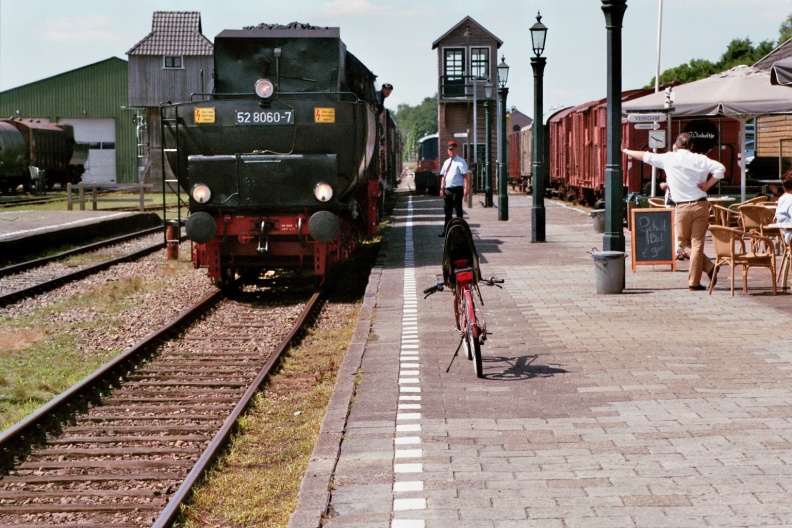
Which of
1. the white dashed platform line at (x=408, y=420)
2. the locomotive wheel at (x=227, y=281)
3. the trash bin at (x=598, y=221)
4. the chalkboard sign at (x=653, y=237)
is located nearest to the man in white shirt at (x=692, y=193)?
the chalkboard sign at (x=653, y=237)

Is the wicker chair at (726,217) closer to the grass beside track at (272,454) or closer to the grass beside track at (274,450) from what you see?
the grass beside track at (274,450)

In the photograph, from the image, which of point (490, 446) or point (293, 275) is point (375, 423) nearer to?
point (490, 446)

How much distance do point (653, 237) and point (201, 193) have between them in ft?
18.2

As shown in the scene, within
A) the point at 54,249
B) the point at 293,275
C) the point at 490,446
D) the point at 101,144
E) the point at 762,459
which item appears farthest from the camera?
the point at 101,144

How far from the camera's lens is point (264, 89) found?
1468cm

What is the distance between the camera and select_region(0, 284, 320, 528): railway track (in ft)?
20.7

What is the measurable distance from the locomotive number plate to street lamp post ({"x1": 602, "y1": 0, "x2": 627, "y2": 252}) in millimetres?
3986

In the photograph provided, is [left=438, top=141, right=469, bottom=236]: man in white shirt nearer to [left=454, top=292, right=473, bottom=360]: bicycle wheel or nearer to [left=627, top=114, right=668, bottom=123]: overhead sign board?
[left=627, top=114, right=668, bottom=123]: overhead sign board

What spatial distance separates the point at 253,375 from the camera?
10031 mm

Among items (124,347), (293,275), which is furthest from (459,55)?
(124,347)

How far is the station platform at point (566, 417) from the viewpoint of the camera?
5387 millimetres

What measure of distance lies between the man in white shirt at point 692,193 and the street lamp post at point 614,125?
25cm

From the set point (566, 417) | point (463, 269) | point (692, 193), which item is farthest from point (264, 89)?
point (566, 417)

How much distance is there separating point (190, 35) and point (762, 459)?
6090 cm
